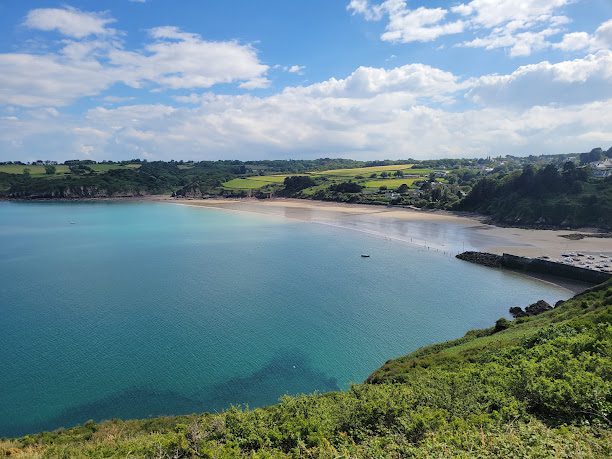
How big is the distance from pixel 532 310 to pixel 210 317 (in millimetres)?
33501

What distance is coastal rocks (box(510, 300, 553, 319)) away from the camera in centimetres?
4105

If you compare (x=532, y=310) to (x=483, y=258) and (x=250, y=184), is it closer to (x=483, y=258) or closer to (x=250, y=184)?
(x=483, y=258)

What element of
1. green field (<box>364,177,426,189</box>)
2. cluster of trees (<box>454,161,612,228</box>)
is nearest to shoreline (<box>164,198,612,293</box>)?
cluster of trees (<box>454,161,612,228</box>)

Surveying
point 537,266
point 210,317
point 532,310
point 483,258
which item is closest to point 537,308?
point 532,310

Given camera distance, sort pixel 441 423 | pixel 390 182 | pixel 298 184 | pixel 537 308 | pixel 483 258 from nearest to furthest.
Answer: pixel 441 423 → pixel 537 308 → pixel 483 258 → pixel 390 182 → pixel 298 184

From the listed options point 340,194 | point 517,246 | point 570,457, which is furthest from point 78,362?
point 340,194

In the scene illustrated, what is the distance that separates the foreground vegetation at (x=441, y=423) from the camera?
1071cm

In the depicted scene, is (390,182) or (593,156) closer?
(390,182)

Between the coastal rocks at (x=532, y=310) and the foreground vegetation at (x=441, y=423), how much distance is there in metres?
23.7

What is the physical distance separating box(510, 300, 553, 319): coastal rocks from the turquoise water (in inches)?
60.1

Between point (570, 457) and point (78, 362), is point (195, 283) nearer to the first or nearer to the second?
point (78, 362)

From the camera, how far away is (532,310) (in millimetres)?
41625

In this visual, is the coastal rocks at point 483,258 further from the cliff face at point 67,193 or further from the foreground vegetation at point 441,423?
the cliff face at point 67,193

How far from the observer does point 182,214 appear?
130875 millimetres
